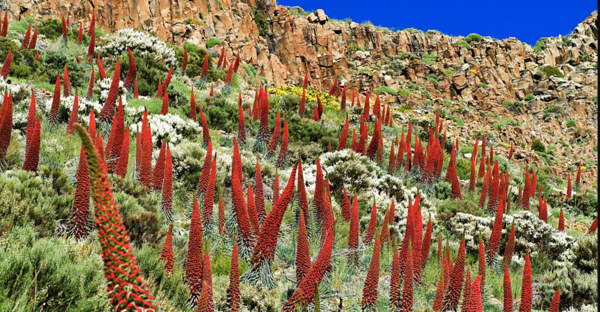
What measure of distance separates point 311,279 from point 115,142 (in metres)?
3.98

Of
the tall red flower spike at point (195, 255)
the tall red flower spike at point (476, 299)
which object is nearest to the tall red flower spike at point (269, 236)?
the tall red flower spike at point (195, 255)

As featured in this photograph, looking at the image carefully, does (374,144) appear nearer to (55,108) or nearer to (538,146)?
(55,108)

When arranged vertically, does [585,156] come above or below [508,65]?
below

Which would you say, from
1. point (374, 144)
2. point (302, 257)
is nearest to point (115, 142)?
point (302, 257)

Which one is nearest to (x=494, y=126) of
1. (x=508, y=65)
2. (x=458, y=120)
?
(x=458, y=120)

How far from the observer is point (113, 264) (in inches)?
51.1

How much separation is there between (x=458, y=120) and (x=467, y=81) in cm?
955

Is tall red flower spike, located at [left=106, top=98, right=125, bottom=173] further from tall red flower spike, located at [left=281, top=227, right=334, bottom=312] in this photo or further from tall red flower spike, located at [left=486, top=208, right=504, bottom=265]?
tall red flower spike, located at [left=486, top=208, right=504, bottom=265]

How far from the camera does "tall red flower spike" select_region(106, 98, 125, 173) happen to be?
18.0 ft

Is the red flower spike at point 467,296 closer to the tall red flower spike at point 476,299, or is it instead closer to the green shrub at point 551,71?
the tall red flower spike at point 476,299

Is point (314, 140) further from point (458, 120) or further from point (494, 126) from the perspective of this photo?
point (494, 126)

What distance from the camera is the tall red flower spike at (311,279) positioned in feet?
10.3

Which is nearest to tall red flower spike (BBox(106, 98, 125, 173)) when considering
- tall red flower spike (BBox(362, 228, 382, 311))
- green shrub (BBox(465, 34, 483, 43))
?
tall red flower spike (BBox(362, 228, 382, 311))

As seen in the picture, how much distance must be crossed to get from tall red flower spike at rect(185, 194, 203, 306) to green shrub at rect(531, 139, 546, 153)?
32.4 m
